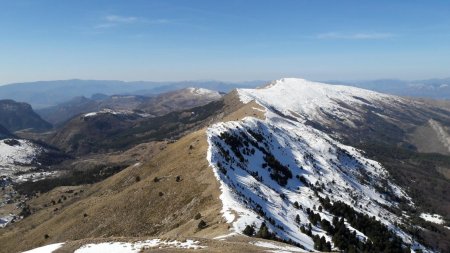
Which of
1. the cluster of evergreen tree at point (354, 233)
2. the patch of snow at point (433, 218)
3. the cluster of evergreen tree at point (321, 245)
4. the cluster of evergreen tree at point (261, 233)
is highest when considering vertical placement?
the cluster of evergreen tree at point (261, 233)

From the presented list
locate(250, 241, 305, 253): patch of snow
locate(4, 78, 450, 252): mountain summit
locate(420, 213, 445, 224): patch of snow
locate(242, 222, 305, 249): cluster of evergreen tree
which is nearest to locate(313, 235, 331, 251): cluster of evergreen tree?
locate(4, 78, 450, 252): mountain summit

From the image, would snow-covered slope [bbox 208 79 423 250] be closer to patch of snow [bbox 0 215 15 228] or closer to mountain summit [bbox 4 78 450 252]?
mountain summit [bbox 4 78 450 252]

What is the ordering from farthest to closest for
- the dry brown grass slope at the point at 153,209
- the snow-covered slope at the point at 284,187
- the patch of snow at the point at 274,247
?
1. the snow-covered slope at the point at 284,187
2. the dry brown grass slope at the point at 153,209
3. the patch of snow at the point at 274,247

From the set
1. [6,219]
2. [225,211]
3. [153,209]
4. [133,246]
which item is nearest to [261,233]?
[225,211]

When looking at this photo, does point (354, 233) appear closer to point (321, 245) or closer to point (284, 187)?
point (284, 187)

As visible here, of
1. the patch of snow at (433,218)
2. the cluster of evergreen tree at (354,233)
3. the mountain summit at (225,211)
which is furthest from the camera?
the patch of snow at (433,218)

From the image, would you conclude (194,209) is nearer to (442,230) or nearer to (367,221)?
(367,221)

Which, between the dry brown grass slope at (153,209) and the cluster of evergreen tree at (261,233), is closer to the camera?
the cluster of evergreen tree at (261,233)

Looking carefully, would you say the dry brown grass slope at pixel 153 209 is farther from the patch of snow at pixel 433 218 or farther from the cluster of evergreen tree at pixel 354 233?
the patch of snow at pixel 433 218

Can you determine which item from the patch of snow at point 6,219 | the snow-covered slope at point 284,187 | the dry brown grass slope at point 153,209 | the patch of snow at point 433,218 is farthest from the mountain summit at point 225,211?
the patch of snow at point 6,219
